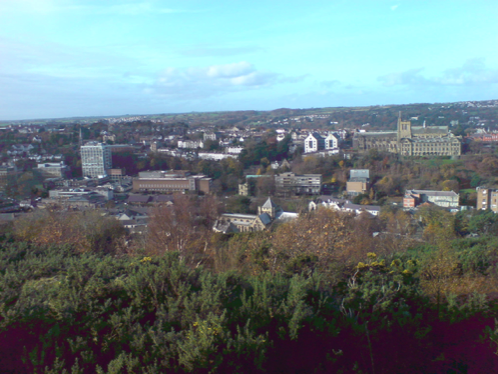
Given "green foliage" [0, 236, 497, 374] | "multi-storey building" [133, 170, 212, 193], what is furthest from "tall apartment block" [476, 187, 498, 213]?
"green foliage" [0, 236, 497, 374]

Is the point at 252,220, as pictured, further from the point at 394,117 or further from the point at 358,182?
the point at 394,117

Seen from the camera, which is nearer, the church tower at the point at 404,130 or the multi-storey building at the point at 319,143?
the church tower at the point at 404,130

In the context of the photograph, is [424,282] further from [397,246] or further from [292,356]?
[397,246]

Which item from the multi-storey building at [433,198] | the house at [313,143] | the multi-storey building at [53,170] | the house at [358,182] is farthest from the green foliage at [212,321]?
the house at [313,143]

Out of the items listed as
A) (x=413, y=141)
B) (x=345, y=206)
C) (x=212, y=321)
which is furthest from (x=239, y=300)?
(x=413, y=141)

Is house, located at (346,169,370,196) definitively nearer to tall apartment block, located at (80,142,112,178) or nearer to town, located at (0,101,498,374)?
town, located at (0,101,498,374)

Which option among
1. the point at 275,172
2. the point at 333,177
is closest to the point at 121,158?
the point at 275,172

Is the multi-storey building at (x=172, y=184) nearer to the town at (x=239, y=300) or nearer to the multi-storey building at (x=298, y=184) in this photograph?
the multi-storey building at (x=298, y=184)
